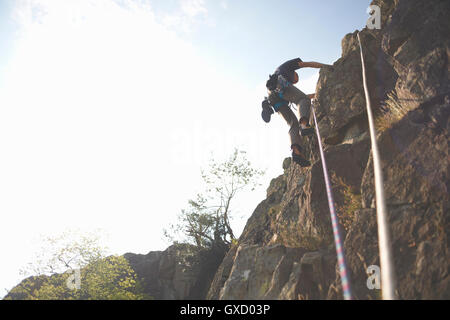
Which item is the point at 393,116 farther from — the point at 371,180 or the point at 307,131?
the point at 307,131

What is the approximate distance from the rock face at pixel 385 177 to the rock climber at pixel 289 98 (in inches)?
25.0

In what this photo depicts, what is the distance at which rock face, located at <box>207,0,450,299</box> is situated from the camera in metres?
3.34

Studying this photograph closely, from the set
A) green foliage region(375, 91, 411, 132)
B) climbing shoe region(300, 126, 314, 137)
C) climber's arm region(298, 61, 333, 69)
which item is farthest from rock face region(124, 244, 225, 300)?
green foliage region(375, 91, 411, 132)

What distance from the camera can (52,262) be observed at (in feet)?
48.3

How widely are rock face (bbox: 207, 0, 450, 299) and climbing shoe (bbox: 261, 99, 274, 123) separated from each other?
1.39 m

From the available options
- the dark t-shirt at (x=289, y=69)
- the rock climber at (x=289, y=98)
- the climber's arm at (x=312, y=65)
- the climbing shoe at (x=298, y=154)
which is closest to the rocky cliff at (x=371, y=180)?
the climber's arm at (x=312, y=65)

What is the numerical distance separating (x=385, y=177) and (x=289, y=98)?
360cm

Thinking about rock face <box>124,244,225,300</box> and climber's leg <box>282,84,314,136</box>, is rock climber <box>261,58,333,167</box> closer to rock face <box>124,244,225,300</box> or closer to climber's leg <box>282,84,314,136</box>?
climber's leg <box>282,84,314,136</box>

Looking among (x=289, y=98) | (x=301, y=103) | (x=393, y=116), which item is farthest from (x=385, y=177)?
(x=289, y=98)

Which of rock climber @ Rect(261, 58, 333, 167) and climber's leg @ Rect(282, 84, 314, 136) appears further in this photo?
rock climber @ Rect(261, 58, 333, 167)

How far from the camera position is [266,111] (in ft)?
25.3

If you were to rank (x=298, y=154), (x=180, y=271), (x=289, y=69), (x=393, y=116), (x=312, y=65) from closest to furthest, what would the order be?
(x=393, y=116) → (x=298, y=154) → (x=289, y=69) → (x=312, y=65) → (x=180, y=271)

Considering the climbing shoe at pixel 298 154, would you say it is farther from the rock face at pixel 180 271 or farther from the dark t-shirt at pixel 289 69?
the rock face at pixel 180 271
